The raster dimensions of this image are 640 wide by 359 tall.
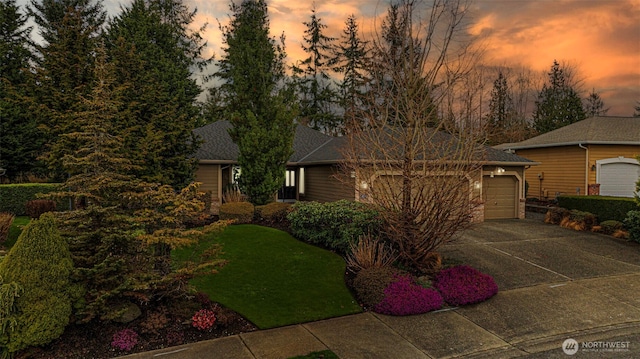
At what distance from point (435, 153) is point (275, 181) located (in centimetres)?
822

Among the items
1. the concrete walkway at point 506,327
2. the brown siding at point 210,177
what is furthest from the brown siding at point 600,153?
the brown siding at point 210,177

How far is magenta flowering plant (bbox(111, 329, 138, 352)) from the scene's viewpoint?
17.5ft

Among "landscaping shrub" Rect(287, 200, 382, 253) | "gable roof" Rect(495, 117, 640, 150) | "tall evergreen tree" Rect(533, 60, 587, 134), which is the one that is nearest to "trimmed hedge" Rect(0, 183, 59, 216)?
"landscaping shrub" Rect(287, 200, 382, 253)

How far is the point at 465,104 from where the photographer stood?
26.8ft

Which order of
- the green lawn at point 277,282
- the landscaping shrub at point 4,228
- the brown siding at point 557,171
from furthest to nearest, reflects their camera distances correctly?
the brown siding at point 557,171
the landscaping shrub at point 4,228
the green lawn at point 277,282

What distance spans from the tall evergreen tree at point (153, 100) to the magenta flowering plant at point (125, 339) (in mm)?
5413

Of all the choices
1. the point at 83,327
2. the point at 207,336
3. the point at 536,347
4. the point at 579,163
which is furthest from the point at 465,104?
the point at 579,163

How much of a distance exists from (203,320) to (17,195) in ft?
40.5

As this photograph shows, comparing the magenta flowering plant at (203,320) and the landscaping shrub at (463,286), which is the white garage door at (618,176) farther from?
the magenta flowering plant at (203,320)

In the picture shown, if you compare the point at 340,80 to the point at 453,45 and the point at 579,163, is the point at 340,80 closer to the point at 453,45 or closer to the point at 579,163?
the point at 579,163

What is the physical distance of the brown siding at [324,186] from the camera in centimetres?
1471

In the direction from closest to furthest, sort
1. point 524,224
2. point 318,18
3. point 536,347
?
point 536,347 → point 524,224 → point 318,18

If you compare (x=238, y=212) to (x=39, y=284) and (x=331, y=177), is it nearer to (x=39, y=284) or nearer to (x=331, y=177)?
(x=331, y=177)

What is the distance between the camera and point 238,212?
44.7 feet
